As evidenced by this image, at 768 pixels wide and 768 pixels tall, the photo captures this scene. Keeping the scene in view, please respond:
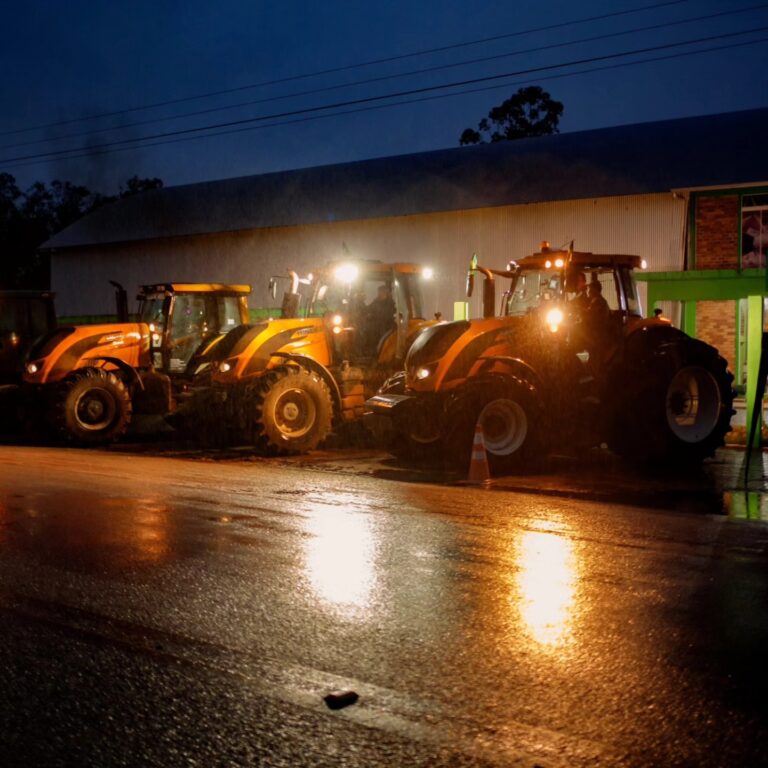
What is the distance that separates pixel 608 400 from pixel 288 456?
4729 mm

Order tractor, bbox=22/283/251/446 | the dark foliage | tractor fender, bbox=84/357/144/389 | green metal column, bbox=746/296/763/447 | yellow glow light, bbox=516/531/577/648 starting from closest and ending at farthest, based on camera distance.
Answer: yellow glow light, bbox=516/531/577/648 < green metal column, bbox=746/296/763/447 < tractor, bbox=22/283/251/446 < tractor fender, bbox=84/357/144/389 < the dark foliage

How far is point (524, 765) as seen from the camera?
3900 millimetres

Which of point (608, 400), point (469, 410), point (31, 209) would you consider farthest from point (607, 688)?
point (31, 209)

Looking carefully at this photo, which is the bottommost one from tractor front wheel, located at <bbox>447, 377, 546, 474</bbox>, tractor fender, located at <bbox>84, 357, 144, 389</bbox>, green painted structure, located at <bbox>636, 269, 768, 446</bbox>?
tractor front wheel, located at <bbox>447, 377, 546, 474</bbox>

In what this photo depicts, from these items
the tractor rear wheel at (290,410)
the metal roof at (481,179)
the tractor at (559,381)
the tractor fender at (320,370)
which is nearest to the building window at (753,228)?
the metal roof at (481,179)

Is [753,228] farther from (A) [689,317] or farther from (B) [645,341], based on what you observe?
(B) [645,341]

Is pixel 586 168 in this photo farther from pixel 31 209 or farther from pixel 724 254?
pixel 31 209

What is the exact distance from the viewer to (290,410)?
15242mm

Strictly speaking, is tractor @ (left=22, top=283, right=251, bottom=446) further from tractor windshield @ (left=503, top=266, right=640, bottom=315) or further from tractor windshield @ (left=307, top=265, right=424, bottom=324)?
tractor windshield @ (left=503, top=266, right=640, bottom=315)

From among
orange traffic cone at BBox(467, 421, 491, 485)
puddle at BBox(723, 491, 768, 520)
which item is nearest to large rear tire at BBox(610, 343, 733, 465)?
puddle at BBox(723, 491, 768, 520)

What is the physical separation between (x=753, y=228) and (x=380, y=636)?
26658mm

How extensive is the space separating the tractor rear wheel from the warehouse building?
1598 centimetres

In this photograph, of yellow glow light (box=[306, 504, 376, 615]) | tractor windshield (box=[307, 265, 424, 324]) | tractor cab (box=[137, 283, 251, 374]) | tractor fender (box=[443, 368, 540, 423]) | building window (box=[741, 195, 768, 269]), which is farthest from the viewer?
building window (box=[741, 195, 768, 269])

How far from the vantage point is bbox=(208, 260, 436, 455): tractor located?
15.2m
